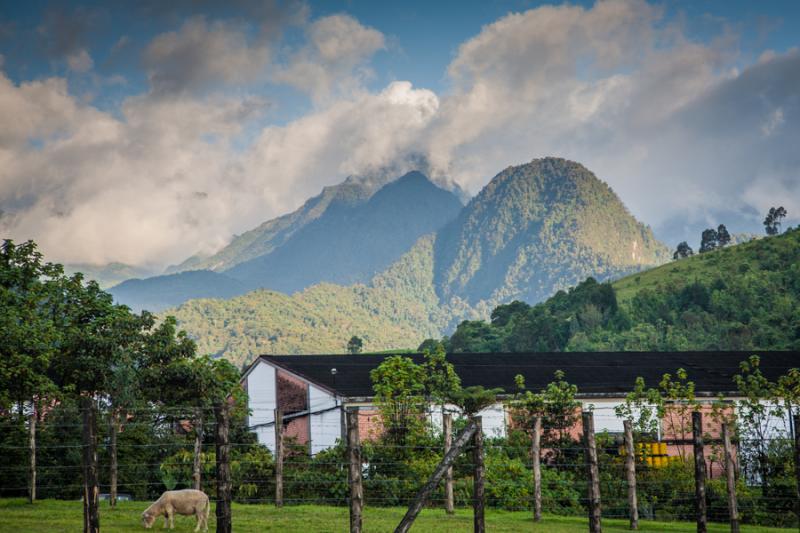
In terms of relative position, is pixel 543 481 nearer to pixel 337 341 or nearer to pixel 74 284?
pixel 74 284

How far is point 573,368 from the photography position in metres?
46.6

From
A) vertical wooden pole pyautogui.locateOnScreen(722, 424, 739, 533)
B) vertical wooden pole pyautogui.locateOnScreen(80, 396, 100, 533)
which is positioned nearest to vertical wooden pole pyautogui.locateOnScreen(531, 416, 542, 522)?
vertical wooden pole pyautogui.locateOnScreen(722, 424, 739, 533)

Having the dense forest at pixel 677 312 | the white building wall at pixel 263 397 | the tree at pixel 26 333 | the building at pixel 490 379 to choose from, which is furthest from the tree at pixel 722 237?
the tree at pixel 26 333

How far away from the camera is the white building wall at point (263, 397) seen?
148 feet

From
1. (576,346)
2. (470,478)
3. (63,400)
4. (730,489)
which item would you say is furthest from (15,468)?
(576,346)

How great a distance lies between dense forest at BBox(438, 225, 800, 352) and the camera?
332 ft

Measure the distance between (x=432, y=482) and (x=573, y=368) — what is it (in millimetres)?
33615

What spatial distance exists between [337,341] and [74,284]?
14761cm

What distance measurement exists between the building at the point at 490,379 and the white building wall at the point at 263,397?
0.05 metres

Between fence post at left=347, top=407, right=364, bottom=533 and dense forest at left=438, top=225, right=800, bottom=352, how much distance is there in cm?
8297

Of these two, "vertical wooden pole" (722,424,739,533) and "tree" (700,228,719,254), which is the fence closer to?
"vertical wooden pole" (722,424,739,533)

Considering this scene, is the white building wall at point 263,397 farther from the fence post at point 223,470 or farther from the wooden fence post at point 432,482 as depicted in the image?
the wooden fence post at point 432,482

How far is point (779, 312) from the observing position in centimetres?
9712

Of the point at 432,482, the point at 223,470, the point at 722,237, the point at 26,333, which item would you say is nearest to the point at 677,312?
the point at 722,237
